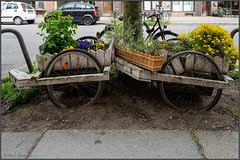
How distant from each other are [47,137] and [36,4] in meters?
29.8

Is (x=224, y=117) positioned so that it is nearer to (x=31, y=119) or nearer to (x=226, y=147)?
(x=226, y=147)

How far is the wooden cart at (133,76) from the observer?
10.2 ft

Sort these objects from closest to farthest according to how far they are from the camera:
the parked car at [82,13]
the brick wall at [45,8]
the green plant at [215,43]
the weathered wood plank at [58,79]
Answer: the weathered wood plank at [58,79] < the green plant at [215,43] < the parked car at [82,13] < the brick wall at [45,8]

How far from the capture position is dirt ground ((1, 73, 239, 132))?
9.64 feet

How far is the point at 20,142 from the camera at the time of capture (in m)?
2.62

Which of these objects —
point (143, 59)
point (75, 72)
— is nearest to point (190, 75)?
point (143, 59)

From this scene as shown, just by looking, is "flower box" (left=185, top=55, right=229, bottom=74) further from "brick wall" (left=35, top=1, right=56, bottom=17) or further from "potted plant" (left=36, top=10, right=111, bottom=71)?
"brick wall" (left=35, top=1, right=56, bottom=17)

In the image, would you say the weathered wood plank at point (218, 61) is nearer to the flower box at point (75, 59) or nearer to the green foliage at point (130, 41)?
the green foliage at point (130, 41)

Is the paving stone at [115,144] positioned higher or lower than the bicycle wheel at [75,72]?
lower

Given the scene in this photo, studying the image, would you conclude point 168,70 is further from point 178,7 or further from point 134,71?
point 178,7

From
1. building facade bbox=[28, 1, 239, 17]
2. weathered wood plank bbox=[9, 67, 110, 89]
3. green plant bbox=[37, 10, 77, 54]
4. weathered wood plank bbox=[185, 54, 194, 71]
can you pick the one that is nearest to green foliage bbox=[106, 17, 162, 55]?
weathered wood plank bbox=[185, 54, 194, 71]

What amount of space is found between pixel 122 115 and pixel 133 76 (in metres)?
0.53

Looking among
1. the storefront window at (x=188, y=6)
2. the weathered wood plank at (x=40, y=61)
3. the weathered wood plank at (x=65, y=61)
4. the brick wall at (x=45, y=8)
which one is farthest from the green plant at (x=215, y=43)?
the storefront window at (x=188, y=6)

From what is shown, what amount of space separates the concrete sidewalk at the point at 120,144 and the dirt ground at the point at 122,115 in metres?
0.16
